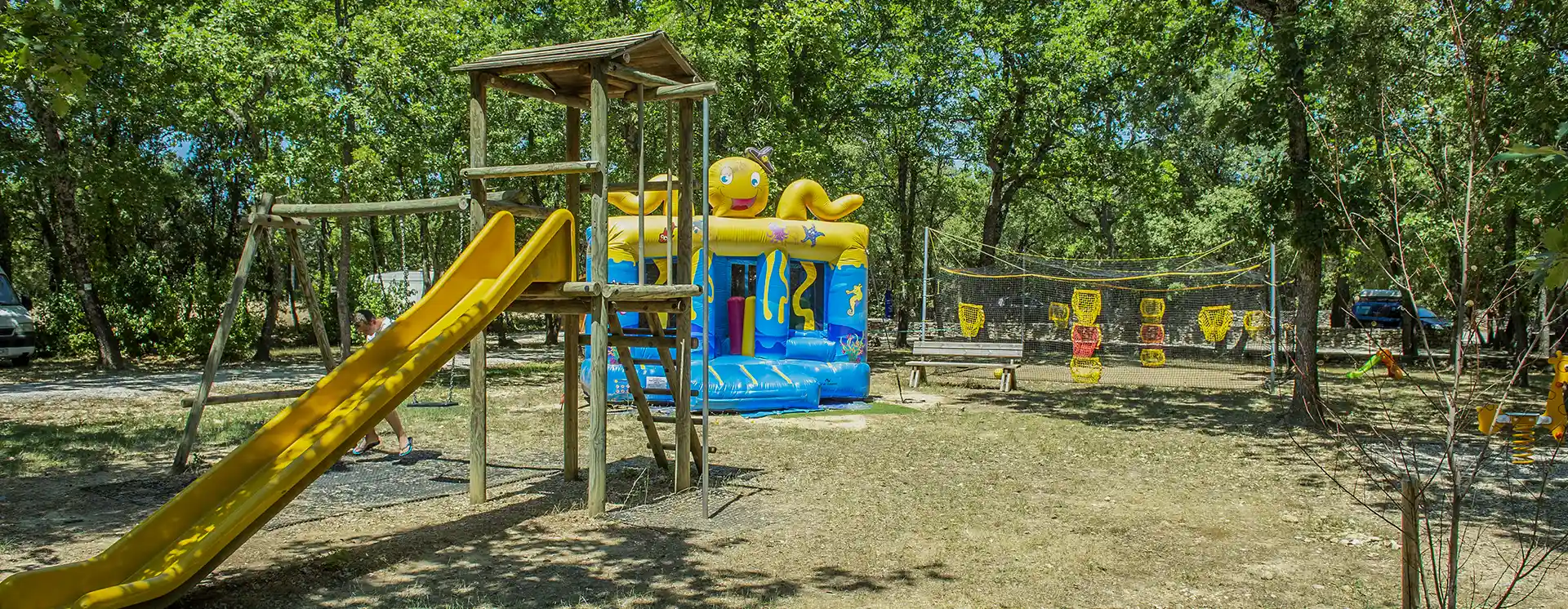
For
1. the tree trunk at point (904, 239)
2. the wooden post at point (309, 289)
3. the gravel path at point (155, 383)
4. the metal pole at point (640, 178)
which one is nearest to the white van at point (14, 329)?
the gravel path at point (155, 383)

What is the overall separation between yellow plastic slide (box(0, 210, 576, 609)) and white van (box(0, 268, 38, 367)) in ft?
55.4

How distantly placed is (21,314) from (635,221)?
13.5 meters

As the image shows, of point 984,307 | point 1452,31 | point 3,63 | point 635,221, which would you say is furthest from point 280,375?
point 1452,31

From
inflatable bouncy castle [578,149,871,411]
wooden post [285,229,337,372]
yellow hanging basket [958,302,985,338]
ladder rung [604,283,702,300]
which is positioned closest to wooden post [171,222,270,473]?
wooden post [285,229,337,372]

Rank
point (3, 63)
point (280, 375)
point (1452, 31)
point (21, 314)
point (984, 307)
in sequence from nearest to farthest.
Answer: point (1452, 31), point (3, 63), point (280, 375), point (21, 314), point (984, 307)

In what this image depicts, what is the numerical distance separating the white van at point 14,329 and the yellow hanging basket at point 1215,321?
73.5ft

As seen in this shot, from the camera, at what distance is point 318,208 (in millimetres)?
6820

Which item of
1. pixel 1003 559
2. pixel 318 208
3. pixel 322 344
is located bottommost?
pixel 1003 559

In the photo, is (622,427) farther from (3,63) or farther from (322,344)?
(3,63)

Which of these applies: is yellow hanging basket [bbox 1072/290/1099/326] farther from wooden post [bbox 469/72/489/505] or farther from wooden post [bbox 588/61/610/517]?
wooden post [bbox 469/72/489/505]

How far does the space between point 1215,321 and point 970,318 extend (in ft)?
15.2

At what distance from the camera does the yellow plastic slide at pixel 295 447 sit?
4336 mm

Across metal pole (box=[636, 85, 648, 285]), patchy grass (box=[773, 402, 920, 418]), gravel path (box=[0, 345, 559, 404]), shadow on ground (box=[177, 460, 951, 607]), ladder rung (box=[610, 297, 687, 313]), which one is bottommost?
shadow on ground (box=[177, 460, 951, 607])

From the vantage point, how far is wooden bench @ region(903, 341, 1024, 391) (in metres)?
17.1
